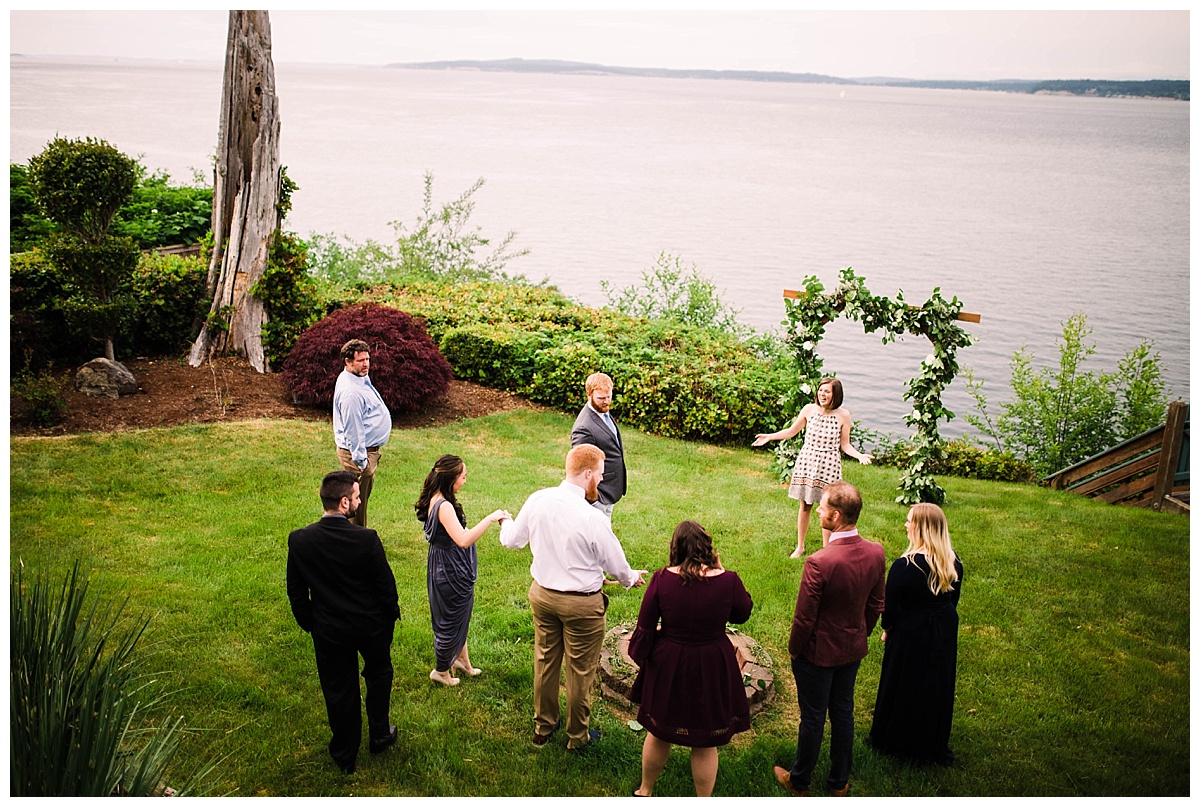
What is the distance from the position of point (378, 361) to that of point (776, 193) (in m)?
37.9

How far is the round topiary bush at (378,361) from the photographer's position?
10273 mm

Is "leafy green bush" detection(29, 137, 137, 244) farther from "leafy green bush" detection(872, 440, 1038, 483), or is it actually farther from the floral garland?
"leafy green bush" detection(872, 440, 1038, 483)

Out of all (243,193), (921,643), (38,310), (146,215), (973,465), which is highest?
(243,193)

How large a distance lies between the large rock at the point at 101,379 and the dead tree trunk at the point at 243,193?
48.9 inches

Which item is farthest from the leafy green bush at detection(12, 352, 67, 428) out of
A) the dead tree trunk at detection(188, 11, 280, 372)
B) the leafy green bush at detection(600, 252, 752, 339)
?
the leafy green bush at detection(600, 252, 752, 339)

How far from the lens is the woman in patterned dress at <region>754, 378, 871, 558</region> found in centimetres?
710

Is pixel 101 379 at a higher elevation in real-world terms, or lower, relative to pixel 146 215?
lower

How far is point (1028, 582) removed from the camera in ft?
23.8

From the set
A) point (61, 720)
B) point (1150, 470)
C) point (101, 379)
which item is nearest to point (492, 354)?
point (101, 379)

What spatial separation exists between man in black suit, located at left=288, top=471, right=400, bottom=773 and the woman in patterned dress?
12.5 feet

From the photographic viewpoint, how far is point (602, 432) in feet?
20.6

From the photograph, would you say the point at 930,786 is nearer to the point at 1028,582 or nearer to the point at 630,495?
the point at 1028,582

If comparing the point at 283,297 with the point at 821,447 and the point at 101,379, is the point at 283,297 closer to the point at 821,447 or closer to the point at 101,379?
the point at 101,379

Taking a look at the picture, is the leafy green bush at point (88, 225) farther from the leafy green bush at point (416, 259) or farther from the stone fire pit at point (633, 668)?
the stone fire pit at point (633, 668)
